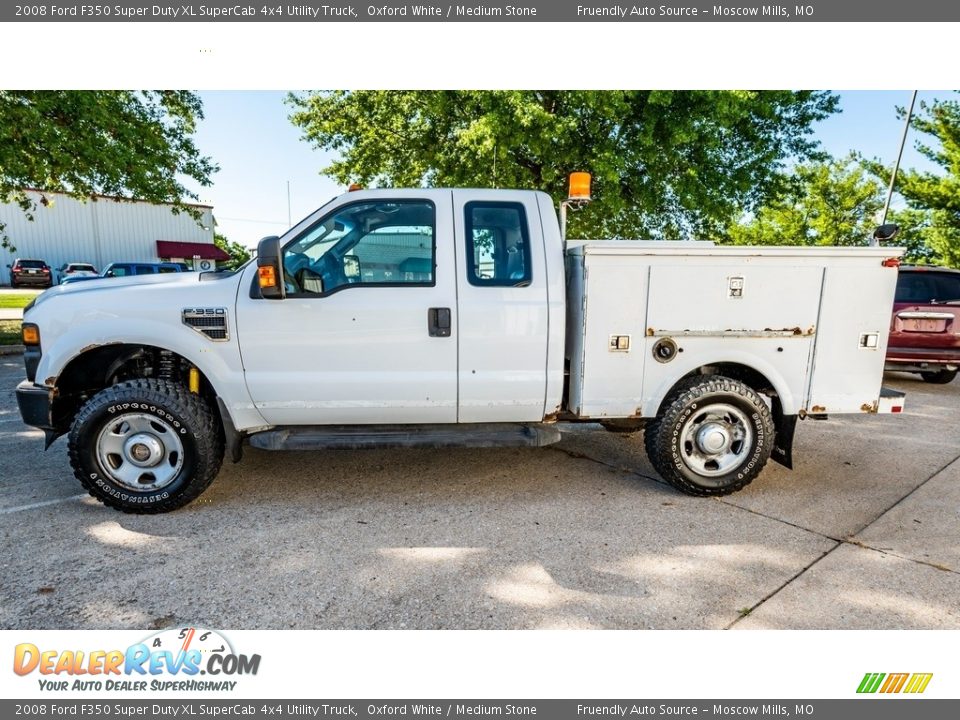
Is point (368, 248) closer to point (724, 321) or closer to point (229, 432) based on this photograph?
point (229, 432)

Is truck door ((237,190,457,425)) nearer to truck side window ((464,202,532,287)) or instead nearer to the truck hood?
truck side window ((464,202,532,287))

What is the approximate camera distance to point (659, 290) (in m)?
3.73

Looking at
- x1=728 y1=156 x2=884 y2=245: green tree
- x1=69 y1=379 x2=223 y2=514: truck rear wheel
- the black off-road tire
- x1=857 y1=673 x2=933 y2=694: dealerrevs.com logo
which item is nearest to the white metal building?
x1=728 y1=156 x2=884 y2=245: green tree

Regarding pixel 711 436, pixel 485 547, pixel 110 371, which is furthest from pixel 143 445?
pixel 711 436

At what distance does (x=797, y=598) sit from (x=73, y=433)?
14.2 ft

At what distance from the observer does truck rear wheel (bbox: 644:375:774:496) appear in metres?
3.87

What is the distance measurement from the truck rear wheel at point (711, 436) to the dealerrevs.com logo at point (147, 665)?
9.39 ft

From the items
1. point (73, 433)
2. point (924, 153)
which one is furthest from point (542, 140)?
point (924, 153)

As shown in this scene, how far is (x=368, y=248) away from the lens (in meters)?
3.66

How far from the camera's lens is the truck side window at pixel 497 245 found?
3701 millimetres

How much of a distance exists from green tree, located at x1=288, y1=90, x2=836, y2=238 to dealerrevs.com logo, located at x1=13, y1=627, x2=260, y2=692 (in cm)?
948

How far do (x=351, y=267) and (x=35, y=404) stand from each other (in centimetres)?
224

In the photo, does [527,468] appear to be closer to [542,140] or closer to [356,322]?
[356,322]

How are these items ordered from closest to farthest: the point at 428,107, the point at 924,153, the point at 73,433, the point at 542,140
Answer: the point at 73,433 → the point at 542,140 → the point at 428,107 → the point at 924,153
